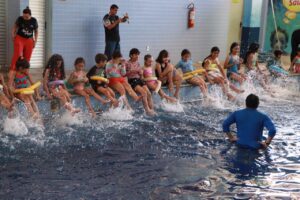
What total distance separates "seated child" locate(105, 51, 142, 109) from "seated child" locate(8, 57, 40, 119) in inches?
68.2

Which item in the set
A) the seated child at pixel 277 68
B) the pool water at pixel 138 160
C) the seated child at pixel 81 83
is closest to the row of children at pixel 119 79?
the seated child at pixel 81 83

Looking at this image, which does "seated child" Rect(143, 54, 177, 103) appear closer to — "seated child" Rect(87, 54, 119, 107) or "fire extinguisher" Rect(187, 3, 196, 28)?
"seated child" Rect(87, 54, 119, 107)

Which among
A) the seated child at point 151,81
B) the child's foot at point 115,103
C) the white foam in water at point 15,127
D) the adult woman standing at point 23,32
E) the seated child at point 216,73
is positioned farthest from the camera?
the seated child at point 216,73

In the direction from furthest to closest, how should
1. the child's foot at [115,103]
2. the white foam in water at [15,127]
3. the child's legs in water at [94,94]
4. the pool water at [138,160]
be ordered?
1. the child's foot at [115,103]
2. the child's legs in water at [94,94]
3. the white foam in water at [15,127]
4. the pool water at [138,160]

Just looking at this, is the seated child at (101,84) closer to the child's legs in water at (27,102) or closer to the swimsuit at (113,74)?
the swimsuit at (113,74)

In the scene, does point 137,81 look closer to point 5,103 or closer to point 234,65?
point 5,103

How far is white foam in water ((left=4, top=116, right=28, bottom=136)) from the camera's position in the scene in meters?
6.91

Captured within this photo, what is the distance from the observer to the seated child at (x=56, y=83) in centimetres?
774

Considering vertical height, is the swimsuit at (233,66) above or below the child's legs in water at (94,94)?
above

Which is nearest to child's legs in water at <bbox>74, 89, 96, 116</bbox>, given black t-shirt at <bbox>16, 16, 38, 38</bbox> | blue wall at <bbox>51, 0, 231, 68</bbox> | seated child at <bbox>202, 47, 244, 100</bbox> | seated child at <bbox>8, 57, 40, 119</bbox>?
seated child at <bbox>8, 57, 40, 119</bbox>

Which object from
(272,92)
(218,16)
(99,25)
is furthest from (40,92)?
(218,16)

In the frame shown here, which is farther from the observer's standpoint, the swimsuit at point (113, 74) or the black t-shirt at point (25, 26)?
the black t-shirt at point (25, 26)

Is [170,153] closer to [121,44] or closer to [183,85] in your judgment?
[183,85]

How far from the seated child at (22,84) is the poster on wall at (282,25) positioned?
500 inches
